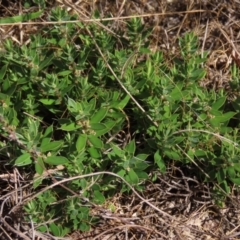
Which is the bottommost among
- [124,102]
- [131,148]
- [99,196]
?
[99,196]

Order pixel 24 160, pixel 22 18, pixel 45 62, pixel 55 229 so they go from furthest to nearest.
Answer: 1. pixel 22 18
2. pixel 45 62
3. pixel 55 229
4. pixel 24 160

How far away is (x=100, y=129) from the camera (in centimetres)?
218

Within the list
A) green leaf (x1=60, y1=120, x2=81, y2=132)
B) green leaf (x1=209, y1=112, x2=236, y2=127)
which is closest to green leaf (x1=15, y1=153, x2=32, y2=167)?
green leaf (x1=60, y1=120, x2=81, y2=132)

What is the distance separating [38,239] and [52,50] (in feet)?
2.92

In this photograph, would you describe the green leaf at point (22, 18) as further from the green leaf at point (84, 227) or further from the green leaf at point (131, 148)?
the green leaf at point (84, 227)

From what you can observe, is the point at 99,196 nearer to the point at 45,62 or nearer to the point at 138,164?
the point at 138,164

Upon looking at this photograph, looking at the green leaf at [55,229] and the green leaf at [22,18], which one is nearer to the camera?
the green leaf at [55,229]

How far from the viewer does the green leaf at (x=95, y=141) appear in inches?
85.3

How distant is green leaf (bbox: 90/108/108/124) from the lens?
2.19 meters

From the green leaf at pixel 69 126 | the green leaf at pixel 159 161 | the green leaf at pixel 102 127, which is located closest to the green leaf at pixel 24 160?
the green leaf at pixel 69 126

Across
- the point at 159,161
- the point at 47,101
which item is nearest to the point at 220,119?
the point at 159,161

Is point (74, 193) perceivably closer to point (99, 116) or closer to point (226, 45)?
point (99, 116)

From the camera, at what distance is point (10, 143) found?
87.8 inches

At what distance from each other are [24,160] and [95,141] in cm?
31
